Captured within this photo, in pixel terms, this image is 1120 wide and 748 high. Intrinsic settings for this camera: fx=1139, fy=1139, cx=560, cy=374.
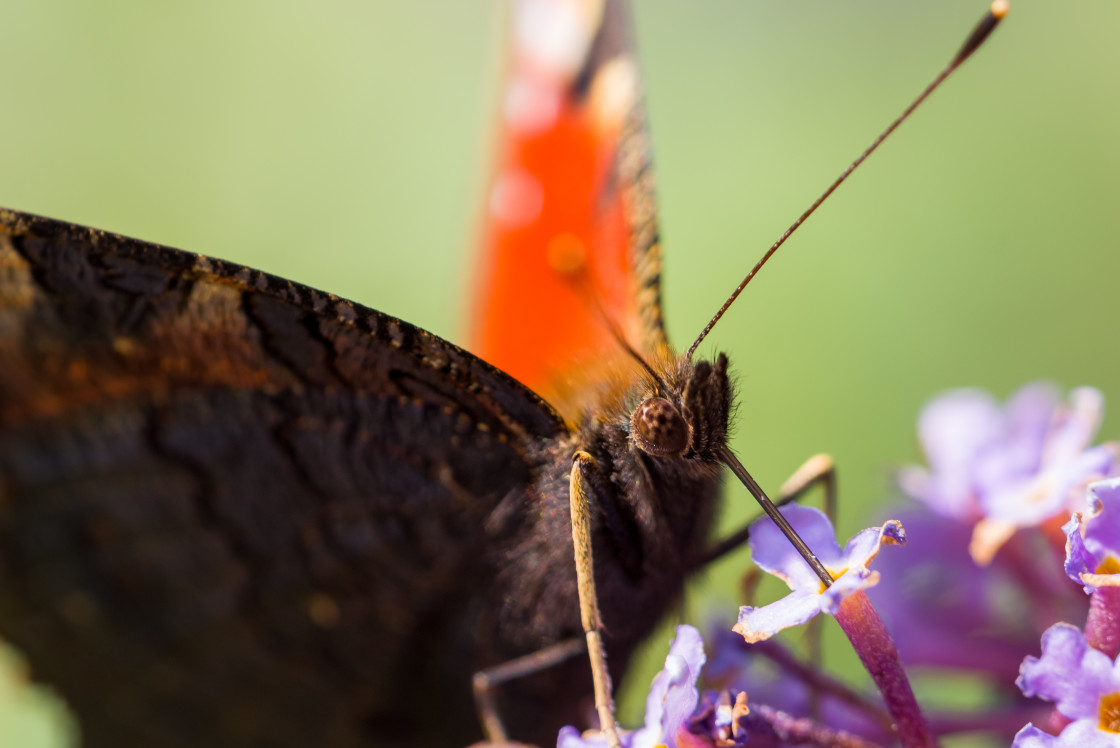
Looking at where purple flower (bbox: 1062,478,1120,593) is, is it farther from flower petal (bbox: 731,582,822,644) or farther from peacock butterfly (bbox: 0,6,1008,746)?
peacock butterfly (bbox: 0,6,1008,746)

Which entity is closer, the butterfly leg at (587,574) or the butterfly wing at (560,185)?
the butterfly leg at (587,574)

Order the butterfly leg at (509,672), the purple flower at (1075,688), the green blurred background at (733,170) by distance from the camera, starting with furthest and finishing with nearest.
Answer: the green blurred background at (733,170)
the butterfly leg at (509,672)
the purple flower at (1075,688)

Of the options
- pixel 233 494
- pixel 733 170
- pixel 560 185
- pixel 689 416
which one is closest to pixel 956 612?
pixel 689 416

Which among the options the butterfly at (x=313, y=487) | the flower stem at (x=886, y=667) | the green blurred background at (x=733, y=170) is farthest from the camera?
the green blurred background at (x=733, y=170)

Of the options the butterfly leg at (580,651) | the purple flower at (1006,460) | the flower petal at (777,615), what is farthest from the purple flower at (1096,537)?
the butterfly leg at (580,651)

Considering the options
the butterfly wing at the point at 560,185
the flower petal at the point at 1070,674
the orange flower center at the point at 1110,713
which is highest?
the butterfly wing at the point at 560,185

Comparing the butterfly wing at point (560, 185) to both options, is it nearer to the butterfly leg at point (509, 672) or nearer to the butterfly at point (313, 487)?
the butterfly at point (313, 487)

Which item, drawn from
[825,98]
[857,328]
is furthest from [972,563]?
[825,98]
